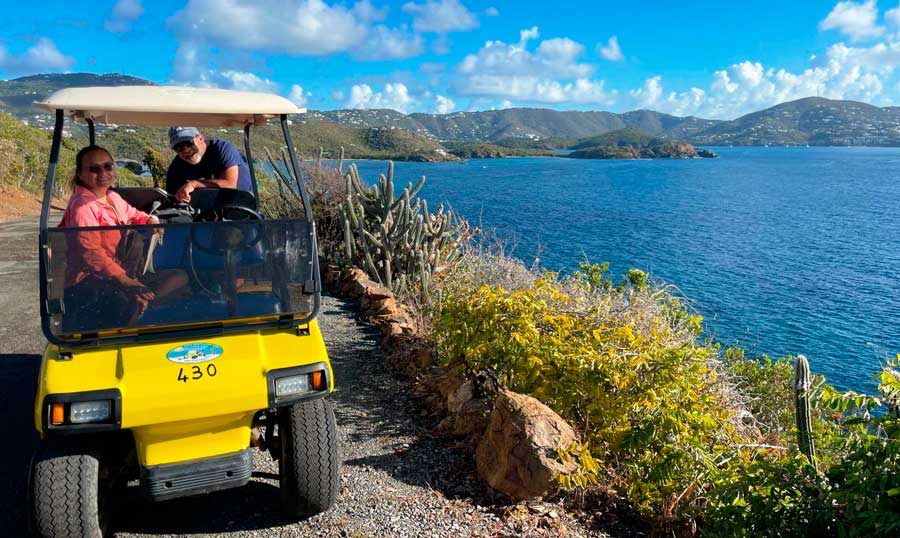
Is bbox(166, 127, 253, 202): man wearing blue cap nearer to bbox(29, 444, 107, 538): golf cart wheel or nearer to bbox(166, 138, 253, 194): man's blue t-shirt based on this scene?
bbox(166, 138, 253, 194): man's blue t-shirt

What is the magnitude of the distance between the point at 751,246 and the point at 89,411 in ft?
109

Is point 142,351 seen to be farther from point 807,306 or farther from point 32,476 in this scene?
point 807,306

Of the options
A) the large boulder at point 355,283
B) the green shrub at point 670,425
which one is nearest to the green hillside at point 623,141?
the large boulder at point 355,283

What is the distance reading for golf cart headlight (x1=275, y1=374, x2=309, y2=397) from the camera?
3305mm

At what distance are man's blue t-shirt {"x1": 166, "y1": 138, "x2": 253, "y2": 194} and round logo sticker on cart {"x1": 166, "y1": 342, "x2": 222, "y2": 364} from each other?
241 centimetres

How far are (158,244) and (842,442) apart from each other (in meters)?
3.66

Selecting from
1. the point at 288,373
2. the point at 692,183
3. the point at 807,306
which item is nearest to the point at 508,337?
the point at 288,373

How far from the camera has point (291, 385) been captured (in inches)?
132

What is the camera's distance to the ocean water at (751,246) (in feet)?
59.5

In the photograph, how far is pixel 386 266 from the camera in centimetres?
955

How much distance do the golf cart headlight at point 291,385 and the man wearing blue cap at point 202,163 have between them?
8.07ft

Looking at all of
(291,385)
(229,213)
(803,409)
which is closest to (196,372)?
(291,385)

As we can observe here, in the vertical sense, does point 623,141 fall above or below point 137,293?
above

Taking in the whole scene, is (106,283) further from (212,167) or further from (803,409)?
(803,409)
